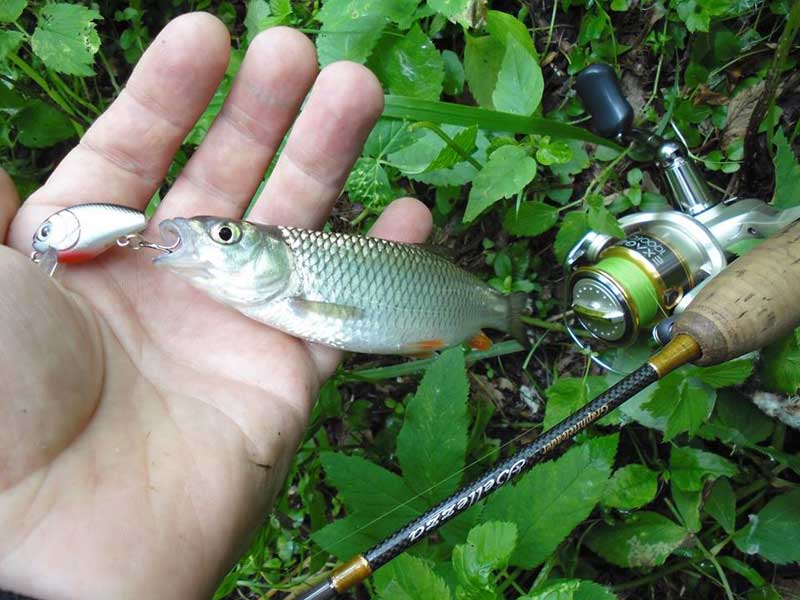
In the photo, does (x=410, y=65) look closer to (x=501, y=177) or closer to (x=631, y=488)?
(x=501, y=177)

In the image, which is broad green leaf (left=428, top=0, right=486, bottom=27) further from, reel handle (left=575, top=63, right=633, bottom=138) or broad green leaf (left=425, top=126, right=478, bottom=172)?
reel handle (left=575, top=63, right=633, bottom=138)

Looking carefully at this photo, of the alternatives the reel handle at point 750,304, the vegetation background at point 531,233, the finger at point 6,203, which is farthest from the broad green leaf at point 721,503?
the finger at point 6,203

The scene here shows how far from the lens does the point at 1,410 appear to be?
1.72 m

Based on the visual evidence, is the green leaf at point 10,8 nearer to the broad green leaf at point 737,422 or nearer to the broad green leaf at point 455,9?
the broad green leaf at point 455,9

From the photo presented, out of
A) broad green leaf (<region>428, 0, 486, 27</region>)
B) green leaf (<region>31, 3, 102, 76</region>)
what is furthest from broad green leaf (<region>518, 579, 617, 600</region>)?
green leaf (<region>31, 3, 102, 76</region>)

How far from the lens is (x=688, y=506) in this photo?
266 cm

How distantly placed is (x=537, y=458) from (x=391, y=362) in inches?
59.8

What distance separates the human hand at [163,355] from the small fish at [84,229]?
11 cm

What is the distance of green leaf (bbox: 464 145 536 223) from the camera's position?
249 centimetres

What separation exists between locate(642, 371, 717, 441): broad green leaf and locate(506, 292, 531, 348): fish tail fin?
0.73 m

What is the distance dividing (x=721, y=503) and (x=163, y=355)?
2136 millimetres

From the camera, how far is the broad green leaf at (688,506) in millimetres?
2631

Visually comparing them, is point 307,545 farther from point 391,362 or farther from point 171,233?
point 171,233

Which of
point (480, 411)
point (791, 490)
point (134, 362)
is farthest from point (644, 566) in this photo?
point (134, 362)
